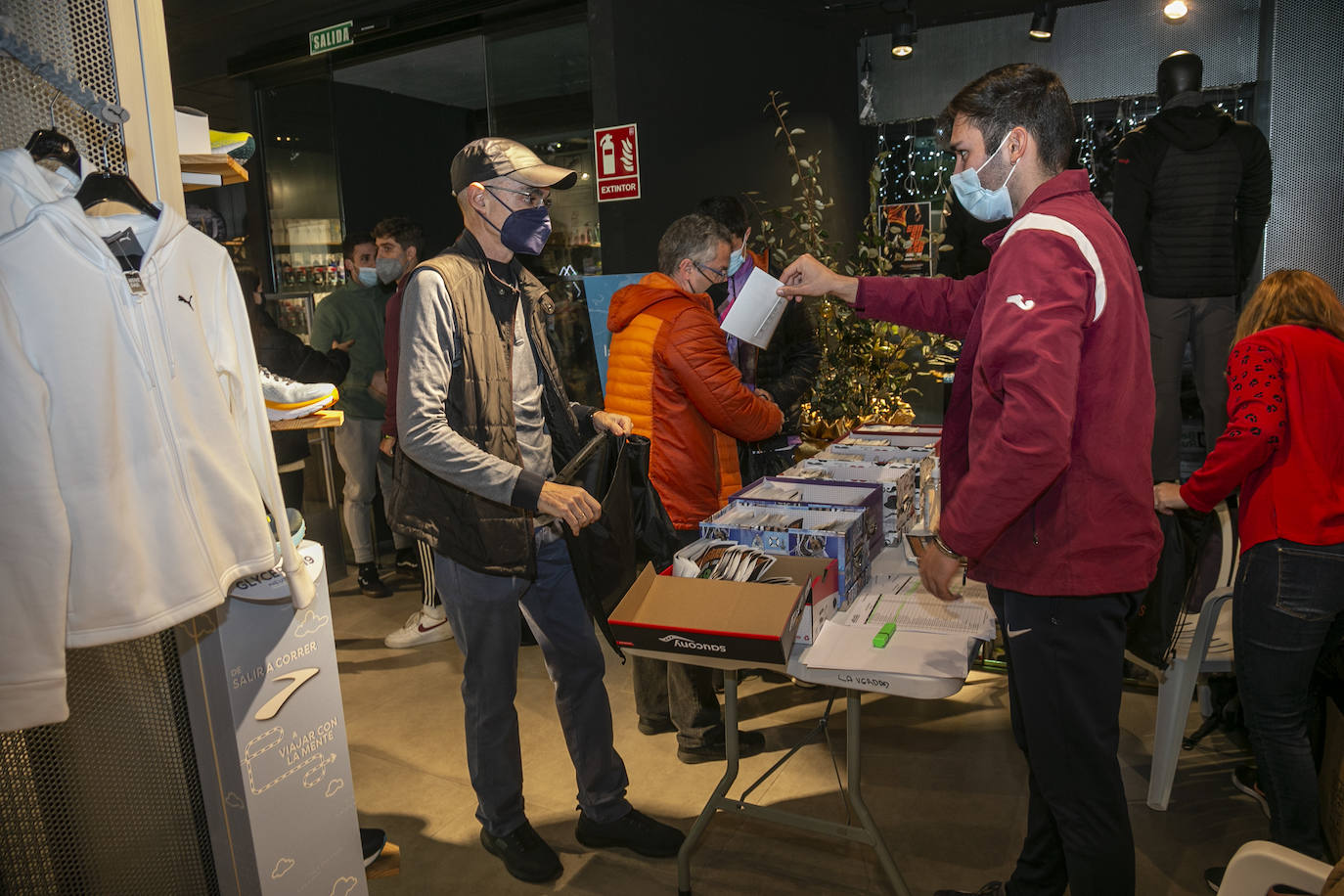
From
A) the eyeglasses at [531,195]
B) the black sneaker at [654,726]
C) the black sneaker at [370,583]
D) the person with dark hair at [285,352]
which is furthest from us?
the black sneaker at [370,583]

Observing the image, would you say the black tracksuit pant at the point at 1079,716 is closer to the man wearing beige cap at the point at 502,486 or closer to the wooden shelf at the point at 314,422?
the man wearing beige cap at the point at 502,486

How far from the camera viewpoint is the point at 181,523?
1.48 meters

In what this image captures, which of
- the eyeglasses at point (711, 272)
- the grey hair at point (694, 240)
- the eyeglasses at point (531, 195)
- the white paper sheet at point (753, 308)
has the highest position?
the eyeglasses at point (531, 195)

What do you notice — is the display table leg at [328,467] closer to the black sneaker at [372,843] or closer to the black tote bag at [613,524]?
the black sneaker at [372,843]

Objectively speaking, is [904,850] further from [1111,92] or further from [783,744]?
[1111,92]

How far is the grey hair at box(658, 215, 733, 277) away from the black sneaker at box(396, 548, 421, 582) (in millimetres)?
3086

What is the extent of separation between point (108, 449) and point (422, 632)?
10.0 ft

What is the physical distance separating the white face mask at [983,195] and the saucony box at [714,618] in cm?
84

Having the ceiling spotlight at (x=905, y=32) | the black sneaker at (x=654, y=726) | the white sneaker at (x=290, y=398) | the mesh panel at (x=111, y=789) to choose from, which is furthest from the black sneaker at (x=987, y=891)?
the ceiling spotlight at (x=905, y=32)

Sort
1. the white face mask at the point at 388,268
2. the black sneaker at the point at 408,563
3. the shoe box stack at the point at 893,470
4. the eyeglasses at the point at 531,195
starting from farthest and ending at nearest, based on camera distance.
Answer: the black sneaker at the point at 408,563 < the white face mask at the point at 388,268 < the shoe box stack at the point at 893,470 < the eyeglasses at the point at 531,195

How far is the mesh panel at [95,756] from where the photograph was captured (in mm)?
1674

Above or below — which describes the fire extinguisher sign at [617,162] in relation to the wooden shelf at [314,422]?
above

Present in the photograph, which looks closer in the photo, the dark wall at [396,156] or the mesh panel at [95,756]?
the mesh panel at [95,756]

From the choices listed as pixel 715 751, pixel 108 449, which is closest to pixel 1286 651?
pixel 715 751
